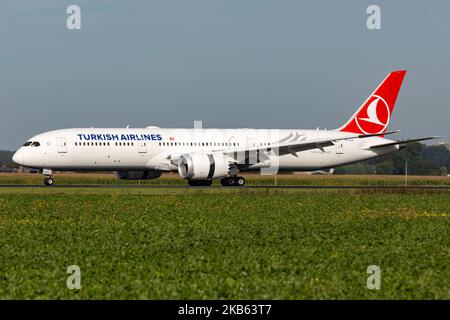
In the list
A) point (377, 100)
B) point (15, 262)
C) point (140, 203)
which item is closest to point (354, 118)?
point (377, 100)

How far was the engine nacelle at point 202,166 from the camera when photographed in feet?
162

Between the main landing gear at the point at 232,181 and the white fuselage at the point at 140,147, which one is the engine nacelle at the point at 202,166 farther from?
the main landing gear at the point at 232,181

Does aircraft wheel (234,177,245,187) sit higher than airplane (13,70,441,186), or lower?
lower

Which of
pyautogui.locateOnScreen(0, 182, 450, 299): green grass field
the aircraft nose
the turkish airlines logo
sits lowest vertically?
pyautogui.locateOnScreen(0, 182, 450, 299): green grass field

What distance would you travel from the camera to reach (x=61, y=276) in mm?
14961

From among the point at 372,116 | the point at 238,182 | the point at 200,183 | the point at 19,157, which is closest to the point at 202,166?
the point at 238,182

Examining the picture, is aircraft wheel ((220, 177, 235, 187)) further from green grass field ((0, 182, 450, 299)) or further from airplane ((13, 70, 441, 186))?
green grass field ((0, 182, 450, 299))

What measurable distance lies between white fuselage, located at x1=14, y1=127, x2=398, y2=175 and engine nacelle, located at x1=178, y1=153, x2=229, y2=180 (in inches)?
81.8

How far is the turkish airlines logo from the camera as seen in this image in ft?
194

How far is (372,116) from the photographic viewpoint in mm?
59062

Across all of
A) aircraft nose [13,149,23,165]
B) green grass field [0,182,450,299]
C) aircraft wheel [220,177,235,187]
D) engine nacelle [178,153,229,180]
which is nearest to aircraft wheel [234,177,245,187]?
aircraft wheel [220,177,235,187]
